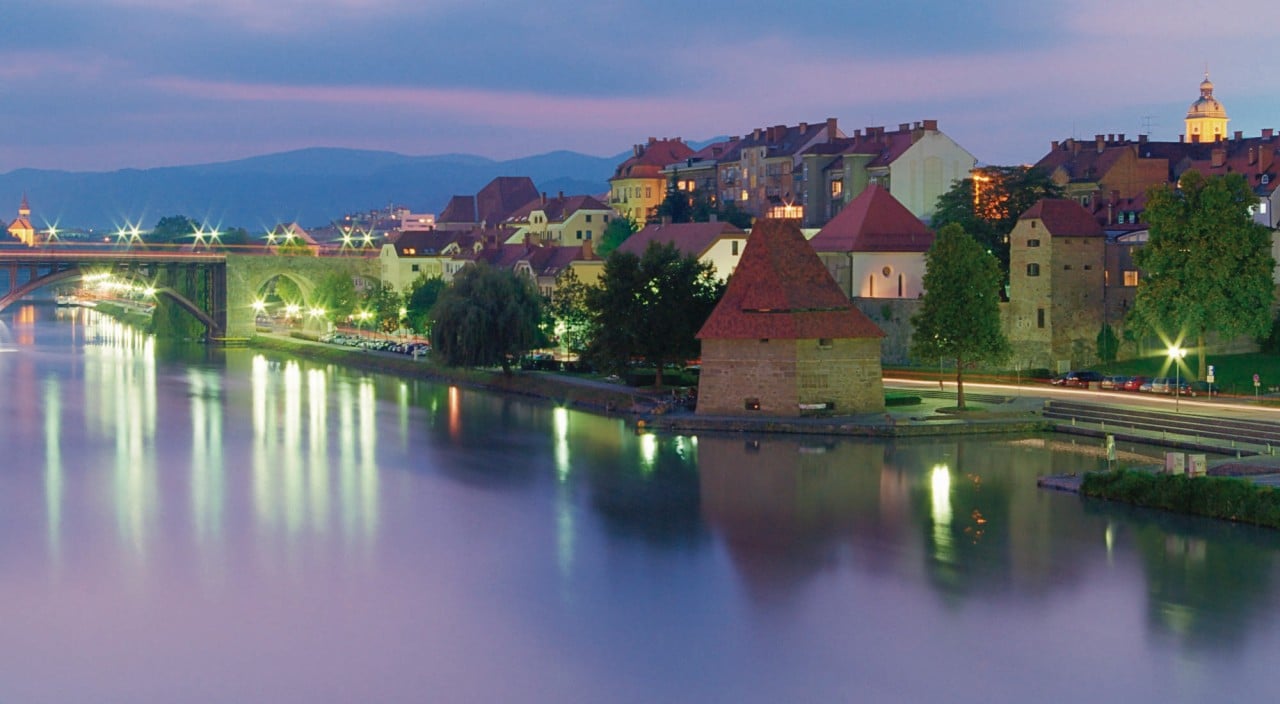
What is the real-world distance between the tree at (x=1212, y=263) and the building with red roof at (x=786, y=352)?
268 inches

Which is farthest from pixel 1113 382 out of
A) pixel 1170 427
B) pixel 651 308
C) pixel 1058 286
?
pixel 651 308

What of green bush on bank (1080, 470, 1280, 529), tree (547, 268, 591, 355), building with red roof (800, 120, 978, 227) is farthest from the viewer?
building with red roof (800, 120, 978, 227)

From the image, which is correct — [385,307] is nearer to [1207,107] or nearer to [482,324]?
[482,324]

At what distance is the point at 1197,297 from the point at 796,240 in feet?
29.3

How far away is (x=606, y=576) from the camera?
23.2m

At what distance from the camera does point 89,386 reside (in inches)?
2015

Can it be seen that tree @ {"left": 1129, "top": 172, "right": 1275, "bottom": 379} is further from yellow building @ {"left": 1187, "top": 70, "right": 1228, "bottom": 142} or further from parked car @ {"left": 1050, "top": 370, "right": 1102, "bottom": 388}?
yellow building @ {"left": 1187, "top": 70, "right": 1228, "bottom": 142}

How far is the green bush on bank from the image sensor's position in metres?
25.3

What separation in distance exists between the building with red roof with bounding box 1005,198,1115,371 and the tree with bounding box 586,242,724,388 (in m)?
7.67

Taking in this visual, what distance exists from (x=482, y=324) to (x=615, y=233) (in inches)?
943

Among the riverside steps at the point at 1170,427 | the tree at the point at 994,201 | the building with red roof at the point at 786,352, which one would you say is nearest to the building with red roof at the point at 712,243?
the tree at the point at 994,201

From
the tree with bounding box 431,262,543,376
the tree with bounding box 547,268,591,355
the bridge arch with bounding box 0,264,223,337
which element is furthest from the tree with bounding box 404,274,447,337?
the tree with bounding box 431,262,543,376

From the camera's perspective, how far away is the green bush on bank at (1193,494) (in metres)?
25.3

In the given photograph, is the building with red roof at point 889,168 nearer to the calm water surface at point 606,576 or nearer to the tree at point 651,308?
the tree at point 651,308
